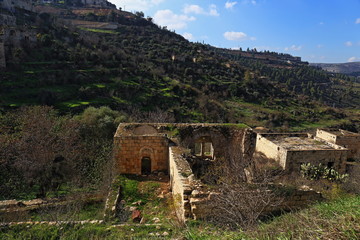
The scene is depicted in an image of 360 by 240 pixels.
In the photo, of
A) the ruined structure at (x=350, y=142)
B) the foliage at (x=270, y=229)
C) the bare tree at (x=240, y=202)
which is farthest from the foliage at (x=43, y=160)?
the ruined structure at (x=350, y=142)

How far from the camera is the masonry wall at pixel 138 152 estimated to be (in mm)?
9891

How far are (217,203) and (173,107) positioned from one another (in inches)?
1009

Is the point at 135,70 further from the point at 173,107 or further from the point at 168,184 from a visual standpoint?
the point at 168,184

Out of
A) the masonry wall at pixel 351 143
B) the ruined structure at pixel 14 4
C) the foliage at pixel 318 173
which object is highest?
the ruined structure at pixel 14 4

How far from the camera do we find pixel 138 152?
1000cm

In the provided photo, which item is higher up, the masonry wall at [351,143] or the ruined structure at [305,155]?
the ruined structure at [305,155]

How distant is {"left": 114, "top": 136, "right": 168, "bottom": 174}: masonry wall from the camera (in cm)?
989

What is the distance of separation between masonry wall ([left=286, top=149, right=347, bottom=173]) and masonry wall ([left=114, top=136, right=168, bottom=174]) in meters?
6.73

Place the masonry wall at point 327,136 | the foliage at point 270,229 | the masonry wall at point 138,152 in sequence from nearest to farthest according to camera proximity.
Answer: the foliage at point 270,229
the masonry wall at point 138,152
the masonry wall at point 327,136

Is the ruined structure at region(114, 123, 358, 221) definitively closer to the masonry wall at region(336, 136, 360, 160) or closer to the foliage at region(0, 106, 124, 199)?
the foliage at region(0, 106, 124, 199)

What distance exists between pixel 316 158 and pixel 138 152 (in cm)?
951

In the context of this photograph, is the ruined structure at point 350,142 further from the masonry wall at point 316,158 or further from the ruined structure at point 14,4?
the ruined structure at point 14,4

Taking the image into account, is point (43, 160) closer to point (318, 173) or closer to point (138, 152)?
point (138, 152)

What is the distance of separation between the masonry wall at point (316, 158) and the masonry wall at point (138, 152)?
6734mm
